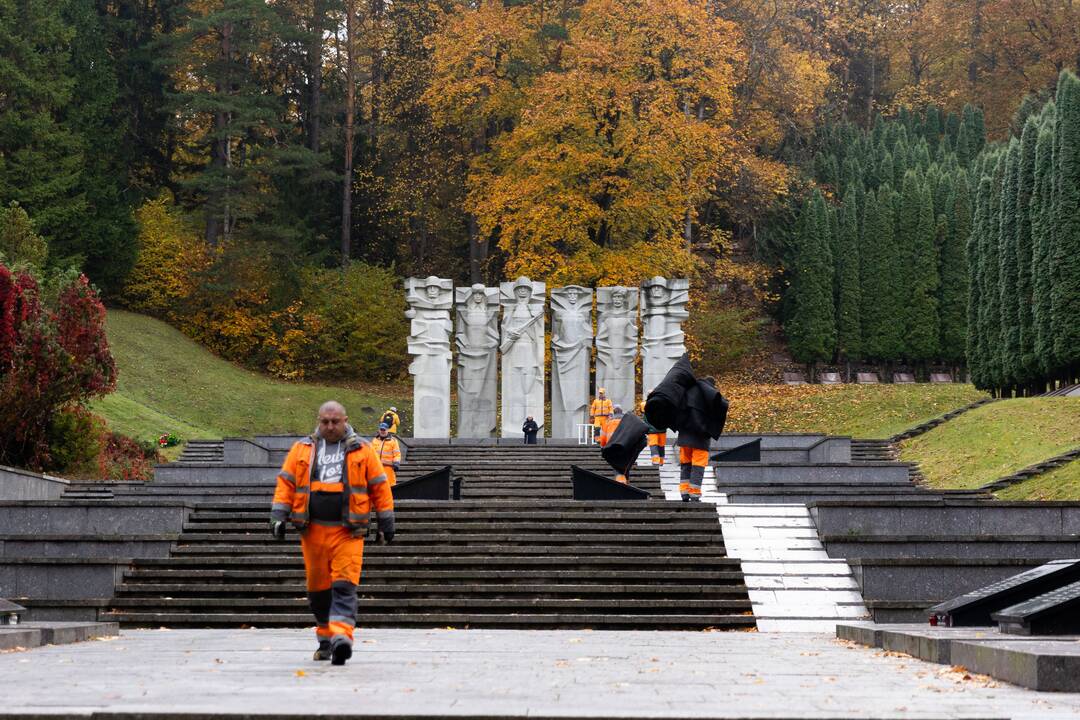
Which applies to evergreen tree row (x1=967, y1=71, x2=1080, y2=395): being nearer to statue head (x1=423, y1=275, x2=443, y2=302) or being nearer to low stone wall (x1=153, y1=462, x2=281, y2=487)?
statue head (x1=423, y1=275, x2=443, y2=302)

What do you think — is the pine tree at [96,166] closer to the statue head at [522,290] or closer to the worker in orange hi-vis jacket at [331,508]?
the statue head at [522,290]

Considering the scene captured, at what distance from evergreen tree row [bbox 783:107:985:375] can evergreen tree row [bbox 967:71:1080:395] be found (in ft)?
36.6

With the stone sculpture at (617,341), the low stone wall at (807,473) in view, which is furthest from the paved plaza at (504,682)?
the stone sculpture at (617,341)

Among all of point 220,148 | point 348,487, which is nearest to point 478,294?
point 220,148

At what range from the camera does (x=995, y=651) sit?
27.6 feet

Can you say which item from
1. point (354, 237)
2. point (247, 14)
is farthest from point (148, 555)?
point (354, 237)

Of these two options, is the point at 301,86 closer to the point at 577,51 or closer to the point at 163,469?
the point at 577,51

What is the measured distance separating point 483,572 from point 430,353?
19.6 m

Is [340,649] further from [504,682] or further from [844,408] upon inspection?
[844,408]

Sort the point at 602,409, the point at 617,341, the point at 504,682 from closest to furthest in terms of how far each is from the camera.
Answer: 1. the point at 504,682
2. the point at 602,409
3. the point at 617,341

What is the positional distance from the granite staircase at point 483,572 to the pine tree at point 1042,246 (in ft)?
59.9

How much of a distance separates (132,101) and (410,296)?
23.2m

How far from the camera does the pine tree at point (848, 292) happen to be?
167 feet

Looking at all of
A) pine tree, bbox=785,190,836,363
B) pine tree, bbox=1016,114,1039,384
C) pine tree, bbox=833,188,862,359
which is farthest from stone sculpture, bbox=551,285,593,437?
pine tree, bbox=833,188,862,359
